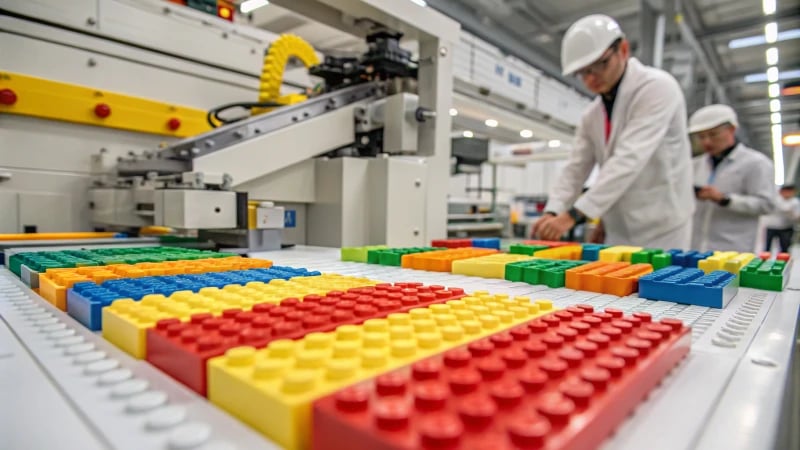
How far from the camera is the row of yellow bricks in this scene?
38cm

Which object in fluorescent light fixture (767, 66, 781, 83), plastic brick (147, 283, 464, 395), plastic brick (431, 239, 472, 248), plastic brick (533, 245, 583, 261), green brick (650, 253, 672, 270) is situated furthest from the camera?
fluorescent light fixture (767, 66, 781, 83)

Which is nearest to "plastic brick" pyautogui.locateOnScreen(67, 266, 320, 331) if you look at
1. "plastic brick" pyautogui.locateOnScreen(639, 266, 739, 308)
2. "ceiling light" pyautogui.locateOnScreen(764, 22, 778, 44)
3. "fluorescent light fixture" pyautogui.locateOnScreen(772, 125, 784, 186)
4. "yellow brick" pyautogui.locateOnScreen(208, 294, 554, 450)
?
"yellow brick" pyautogui.locateOnScreen(208, 294, 554, 450)

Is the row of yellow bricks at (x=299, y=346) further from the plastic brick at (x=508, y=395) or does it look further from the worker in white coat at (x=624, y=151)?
the worker in white coat at (x=624, y=151)

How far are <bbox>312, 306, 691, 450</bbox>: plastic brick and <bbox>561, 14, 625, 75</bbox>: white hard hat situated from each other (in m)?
1.89

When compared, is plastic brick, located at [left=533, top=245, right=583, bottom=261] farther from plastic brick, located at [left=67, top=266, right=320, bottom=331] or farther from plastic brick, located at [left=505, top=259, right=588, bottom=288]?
plastic brick, located at [left=67, top=266, right=320, bottom=331]

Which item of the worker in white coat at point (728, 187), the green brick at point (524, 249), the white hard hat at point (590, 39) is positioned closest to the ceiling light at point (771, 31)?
the worker in white coat at point (728, 187)

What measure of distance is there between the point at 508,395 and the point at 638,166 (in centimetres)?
198

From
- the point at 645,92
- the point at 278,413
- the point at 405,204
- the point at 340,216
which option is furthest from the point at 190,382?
the point at 645,92

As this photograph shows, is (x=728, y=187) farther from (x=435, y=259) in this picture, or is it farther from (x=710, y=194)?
(x=435, y=259)

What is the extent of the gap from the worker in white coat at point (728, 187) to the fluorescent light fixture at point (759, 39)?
3884 millimetres

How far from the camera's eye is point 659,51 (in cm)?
404

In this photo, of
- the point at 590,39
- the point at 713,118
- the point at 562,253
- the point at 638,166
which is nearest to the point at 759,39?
the point at 713,118

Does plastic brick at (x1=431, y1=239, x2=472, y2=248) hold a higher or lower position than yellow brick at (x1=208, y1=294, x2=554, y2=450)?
higher

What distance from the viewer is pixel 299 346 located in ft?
1.59
